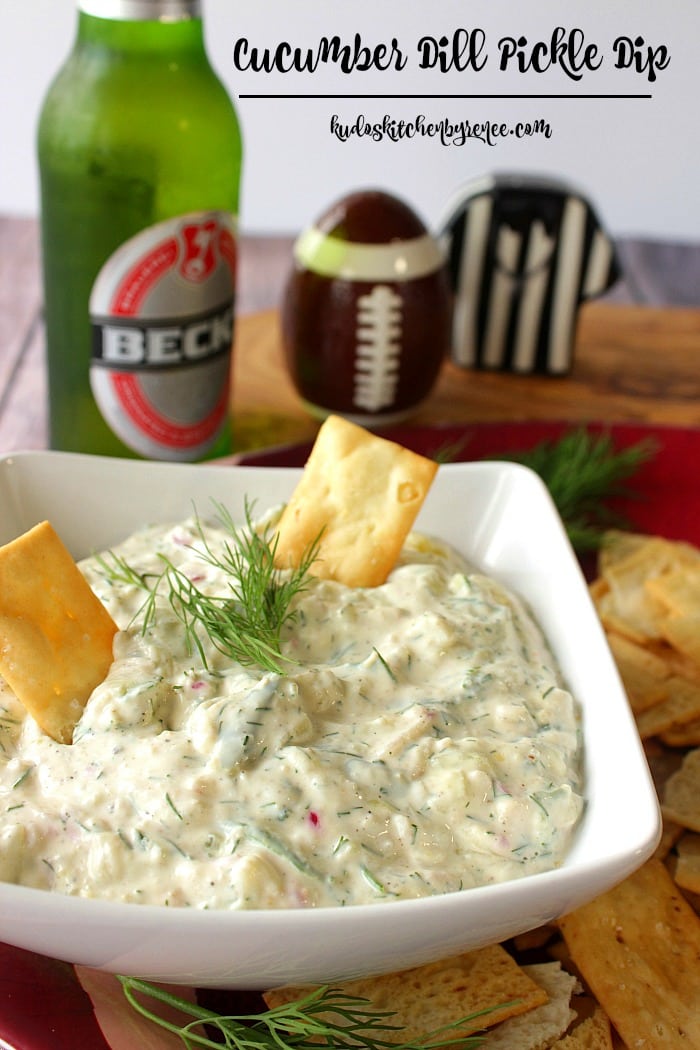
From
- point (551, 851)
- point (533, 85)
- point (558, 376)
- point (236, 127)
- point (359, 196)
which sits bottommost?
point (558, 376)

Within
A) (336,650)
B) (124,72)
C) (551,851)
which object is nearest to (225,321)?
(124,72)

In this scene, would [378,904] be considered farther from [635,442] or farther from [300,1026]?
[635,442]

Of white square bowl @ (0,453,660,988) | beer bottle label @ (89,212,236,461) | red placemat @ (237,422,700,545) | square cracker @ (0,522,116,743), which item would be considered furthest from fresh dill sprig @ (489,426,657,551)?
square cracker @ (0,522,116,743)

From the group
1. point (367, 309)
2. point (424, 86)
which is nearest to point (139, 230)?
point (367, 309)

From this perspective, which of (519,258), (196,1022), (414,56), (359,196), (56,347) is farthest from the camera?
(519,258)

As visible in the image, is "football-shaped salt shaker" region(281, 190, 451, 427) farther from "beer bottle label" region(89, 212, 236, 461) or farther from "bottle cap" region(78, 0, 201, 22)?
"bottle cap" region(78, 0, 201, 22)

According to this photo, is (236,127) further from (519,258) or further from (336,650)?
(336,650)
